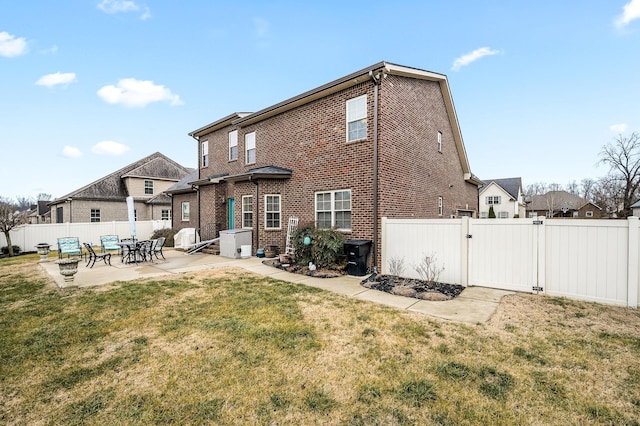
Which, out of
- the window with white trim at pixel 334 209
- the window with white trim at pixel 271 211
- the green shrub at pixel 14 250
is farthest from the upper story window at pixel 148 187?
the window with white trim at pixel 334 209

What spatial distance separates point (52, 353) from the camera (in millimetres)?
3789

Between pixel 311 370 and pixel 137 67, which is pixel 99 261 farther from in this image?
pixel 311 370

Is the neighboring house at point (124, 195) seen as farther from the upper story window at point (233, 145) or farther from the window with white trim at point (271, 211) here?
the window with white trim at point (271, 211)

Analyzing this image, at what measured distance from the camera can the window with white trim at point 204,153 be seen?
711 inches

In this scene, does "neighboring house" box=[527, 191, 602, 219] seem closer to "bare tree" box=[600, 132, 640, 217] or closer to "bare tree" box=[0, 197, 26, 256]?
"bare tree" box=[600, 132, 640, 217]

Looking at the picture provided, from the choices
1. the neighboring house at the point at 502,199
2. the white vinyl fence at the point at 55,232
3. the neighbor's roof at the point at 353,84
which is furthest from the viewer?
the neighboring house at the point at 502,199

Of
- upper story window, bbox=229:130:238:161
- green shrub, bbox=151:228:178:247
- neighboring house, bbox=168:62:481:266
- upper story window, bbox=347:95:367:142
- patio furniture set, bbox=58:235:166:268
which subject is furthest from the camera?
green shrub, bbox=151:228:178:247

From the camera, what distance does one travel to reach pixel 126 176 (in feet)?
86.4

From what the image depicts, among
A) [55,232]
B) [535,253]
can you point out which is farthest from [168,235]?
[535,253]

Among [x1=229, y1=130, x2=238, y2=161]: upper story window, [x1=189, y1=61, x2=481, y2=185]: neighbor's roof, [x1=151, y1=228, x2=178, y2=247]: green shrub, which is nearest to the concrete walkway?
[x1=151, y1=228, x2=178, y2=247]: green shrub

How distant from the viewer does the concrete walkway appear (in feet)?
17.9

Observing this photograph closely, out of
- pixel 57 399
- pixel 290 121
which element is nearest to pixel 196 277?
pixel 57 399

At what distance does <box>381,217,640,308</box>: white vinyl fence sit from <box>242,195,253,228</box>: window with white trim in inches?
287

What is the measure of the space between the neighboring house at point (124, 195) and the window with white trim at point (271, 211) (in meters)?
17.1
